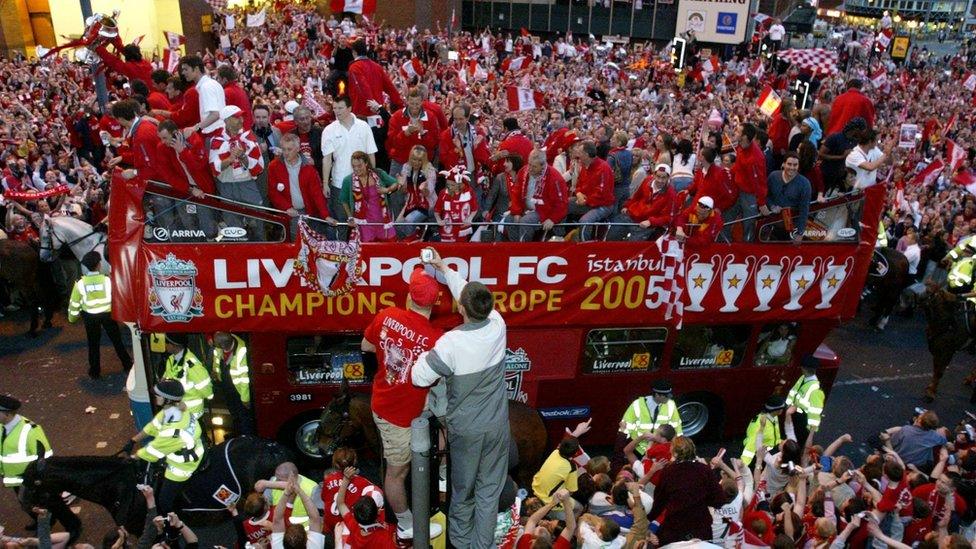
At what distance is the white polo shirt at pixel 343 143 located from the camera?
876 cm

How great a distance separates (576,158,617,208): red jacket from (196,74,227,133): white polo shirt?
4346 millimetres

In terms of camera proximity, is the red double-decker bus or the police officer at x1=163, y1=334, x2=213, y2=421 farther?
the police officer at x1=163, y1=334, x2=213, y2=421

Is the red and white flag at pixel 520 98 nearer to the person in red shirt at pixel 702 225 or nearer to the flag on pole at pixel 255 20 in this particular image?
the person in red shirt at pixel 702 225

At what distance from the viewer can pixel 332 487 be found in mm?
6266

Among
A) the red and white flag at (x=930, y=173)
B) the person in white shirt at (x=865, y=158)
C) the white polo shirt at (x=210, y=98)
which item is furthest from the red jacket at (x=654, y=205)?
the red and white flag at (x=930, y=173)

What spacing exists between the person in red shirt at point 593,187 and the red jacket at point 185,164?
170 inches

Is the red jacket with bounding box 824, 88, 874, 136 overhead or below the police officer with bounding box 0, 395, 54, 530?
→ overhead

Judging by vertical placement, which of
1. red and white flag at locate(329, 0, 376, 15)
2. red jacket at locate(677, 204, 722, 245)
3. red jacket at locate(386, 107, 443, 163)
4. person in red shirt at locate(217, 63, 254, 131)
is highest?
red and white flag at locate(329, 0, 376, 15)

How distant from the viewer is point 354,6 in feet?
43.3

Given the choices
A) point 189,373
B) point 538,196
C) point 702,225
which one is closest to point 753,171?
point 702,225

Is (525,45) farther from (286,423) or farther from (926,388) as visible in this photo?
(286,423)

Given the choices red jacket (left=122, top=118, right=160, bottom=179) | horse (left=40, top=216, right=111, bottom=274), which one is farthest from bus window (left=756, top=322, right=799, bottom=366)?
horse (left=40, top=216, right=111, bottom=274)

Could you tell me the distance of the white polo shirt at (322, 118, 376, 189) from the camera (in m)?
8.76

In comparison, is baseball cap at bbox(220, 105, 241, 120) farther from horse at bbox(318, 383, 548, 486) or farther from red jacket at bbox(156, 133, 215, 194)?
horse at bbox(318, 383, 548, 486)
